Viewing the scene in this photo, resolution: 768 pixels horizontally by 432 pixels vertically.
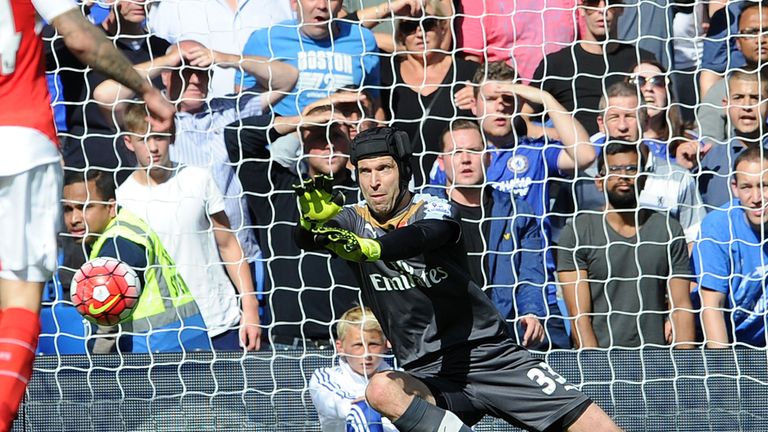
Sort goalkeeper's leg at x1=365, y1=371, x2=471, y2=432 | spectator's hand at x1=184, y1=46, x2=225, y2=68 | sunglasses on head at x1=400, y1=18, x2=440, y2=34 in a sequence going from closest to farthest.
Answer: goalkeeper's leg at x1=365, y1=371, x2=471, y2=432, spectator's hand at x1=184, y1=46, x2=225, y2=68, sunglasses on head at x1=400, y1=18, x2=440, y2=34

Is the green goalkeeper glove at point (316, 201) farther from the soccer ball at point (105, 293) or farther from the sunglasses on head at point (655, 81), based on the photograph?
the sunglasses on head at point (655, 81)

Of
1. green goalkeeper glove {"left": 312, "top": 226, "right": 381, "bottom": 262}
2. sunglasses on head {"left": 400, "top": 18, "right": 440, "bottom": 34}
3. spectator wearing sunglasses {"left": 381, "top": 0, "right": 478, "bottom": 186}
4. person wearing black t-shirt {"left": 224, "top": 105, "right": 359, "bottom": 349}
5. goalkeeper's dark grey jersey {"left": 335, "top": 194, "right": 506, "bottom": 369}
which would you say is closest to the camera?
green goalkeeper glove {"left": 312, "top": 226, "right": 381, "bottom": 262}

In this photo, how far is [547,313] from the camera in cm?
674

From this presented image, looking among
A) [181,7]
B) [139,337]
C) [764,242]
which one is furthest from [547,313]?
A: [181,7]

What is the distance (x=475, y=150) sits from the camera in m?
6.95

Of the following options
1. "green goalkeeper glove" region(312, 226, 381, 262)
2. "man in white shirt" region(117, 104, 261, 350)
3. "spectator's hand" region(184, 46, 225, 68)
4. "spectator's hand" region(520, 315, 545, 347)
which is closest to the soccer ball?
"man in white shirt" region(117, 104, 261, 350)

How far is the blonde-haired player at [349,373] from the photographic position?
19.5 feet

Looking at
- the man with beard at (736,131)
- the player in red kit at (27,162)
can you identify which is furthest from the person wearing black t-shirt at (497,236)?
the player in red kit at (27,162)

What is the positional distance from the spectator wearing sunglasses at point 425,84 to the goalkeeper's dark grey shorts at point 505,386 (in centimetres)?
240

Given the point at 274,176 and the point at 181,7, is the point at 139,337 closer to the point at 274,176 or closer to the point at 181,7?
the point at 274,176

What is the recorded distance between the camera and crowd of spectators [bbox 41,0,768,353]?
22.3 feet

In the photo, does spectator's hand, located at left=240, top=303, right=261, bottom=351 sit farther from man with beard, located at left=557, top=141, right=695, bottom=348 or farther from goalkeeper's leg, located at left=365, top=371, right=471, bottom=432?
goalkeeper's leg, located at left=365, top=371, right=471, bottom=432

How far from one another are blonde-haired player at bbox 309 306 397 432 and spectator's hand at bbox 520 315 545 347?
841 millimetres

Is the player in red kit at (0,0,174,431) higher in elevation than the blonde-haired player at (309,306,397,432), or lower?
higher
